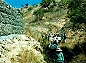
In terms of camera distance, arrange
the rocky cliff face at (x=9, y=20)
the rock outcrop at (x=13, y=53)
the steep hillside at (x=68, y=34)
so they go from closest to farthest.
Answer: the rock outcrop at (x=13, y=53) < the rocky cliff face at (x=9, y=20) < the steep hillside at (x=68, y=34)

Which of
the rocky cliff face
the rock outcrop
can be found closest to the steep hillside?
the rocky cliff face

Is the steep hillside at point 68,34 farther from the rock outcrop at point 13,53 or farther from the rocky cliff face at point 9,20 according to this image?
the rock outcrop at point 13,53

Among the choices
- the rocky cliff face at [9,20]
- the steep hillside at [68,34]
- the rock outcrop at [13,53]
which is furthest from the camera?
the steep hillside at [68,34]

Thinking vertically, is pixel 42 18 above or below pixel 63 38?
above

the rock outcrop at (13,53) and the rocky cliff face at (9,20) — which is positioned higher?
the rocky cliff face at (9,20)

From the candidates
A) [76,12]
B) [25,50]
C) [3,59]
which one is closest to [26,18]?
[76,12]

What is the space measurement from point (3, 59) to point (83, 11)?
960cm

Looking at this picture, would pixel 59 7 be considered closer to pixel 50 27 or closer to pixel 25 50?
pixel 50 27

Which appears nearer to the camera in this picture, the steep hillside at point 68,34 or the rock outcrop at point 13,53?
the rock outcrop at point 13,53

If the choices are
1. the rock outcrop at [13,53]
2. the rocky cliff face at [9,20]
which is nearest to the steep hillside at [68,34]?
the rocky cliff face at [9,20]

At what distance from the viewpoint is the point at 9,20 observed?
12562mm

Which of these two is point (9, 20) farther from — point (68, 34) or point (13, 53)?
point (68, 34)

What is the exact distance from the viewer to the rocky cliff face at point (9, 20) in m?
11.4

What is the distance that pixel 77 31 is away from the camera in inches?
792
